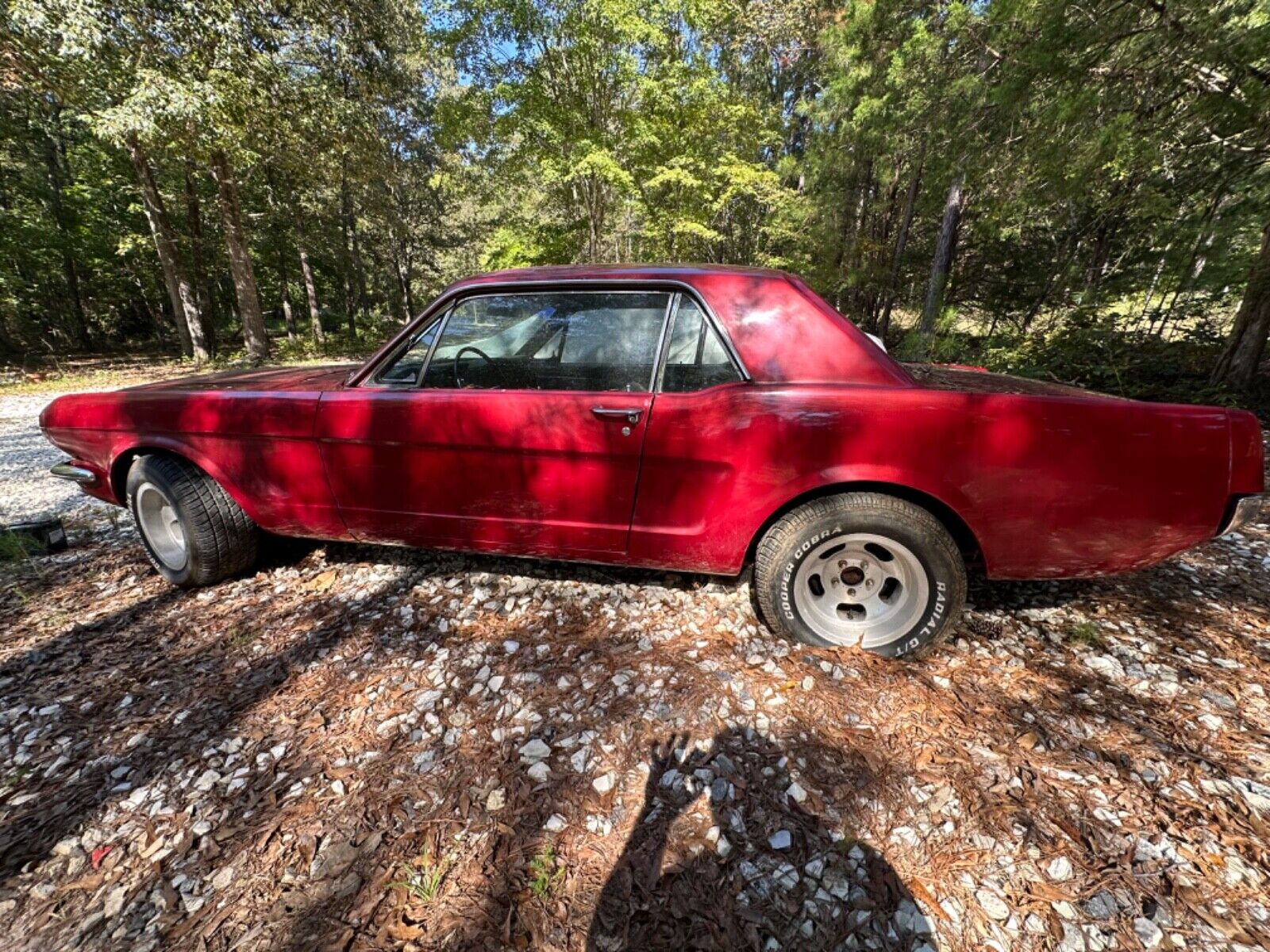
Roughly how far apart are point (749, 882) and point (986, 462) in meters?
1.61

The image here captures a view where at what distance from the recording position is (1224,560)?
2.90m

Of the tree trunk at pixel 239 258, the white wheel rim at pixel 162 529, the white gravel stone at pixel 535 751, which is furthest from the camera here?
the tree trunk at pixel 239 258

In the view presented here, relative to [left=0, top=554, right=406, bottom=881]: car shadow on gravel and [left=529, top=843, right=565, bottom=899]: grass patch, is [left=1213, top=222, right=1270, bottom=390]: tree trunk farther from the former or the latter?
[left=0, top=554, right=406, bottom=881]: car shadow on gravel

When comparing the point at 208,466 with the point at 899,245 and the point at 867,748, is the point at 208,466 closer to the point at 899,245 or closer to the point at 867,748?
the point at 867,748

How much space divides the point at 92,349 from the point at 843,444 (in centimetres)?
2969

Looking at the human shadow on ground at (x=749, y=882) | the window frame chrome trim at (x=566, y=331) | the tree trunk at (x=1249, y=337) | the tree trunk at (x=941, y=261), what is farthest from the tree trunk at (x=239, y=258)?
the tree trunk at (x=1249, y=337)

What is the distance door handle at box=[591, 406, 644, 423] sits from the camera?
2.11 metres

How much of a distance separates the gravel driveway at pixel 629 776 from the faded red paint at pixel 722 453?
1.51 ft

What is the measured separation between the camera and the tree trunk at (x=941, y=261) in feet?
35.5

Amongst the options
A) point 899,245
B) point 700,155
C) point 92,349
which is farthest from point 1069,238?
point 92,349

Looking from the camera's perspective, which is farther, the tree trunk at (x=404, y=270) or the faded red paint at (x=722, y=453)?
the tree trunk at (x=404, y=270)

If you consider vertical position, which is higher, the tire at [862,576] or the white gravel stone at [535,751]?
the tire at [862,576]

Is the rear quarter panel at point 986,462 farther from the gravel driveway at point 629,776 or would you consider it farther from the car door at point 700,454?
the gravel driveway at point 629,776

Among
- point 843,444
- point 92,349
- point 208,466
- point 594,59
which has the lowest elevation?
point 92,349
